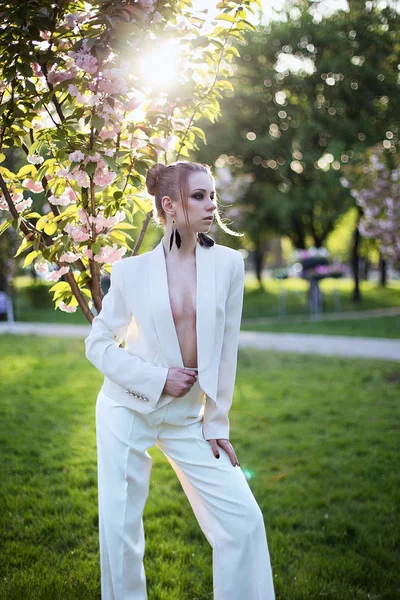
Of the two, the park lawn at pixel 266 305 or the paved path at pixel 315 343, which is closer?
the paved path at pixel 315 343

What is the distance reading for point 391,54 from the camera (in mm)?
21922

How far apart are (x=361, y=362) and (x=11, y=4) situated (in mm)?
8302

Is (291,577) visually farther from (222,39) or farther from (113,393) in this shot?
(222,39)

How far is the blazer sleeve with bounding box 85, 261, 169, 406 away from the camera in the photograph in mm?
2475

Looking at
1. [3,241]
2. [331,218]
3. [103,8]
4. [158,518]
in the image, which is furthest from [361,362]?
[331,218]

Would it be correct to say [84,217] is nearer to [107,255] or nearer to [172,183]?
[107,255]

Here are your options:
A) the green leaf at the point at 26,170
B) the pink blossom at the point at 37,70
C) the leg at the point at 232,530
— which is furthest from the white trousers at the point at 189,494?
the pink blossom at the point at 37,70

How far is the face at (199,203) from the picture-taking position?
254 cm

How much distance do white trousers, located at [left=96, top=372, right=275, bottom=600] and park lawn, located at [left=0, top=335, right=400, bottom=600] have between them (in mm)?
836

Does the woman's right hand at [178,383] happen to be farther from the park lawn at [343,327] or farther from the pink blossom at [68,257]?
the park lawn at [343,327]

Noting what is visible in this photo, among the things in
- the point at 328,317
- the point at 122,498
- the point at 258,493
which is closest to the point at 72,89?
the point at 122,498

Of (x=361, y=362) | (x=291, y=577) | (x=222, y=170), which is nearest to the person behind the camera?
(x=291, y=577)

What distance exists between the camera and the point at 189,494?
2.62 metres

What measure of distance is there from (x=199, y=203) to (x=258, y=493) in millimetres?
2880
